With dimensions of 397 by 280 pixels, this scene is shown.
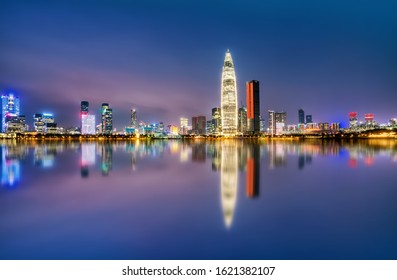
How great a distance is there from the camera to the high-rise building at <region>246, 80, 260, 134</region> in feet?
539

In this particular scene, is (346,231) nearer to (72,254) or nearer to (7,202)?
(72,254)

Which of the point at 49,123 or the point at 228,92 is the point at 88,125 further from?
the point at 228,92

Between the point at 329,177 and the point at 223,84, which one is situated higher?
the point at 223,84

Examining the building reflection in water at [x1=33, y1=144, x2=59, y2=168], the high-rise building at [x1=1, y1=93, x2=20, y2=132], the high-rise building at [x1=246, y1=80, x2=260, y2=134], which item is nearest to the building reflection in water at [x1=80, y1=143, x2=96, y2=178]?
the building reflection in water at [x1=33, y1=144, x2=59, y2=168]

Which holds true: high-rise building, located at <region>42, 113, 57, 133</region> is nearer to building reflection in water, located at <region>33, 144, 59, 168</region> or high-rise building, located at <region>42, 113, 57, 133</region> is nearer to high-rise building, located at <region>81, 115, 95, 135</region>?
high-rise building, located at <region>81, 115, 95, 135</region>

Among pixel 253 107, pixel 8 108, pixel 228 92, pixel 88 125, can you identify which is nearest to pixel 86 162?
pixel 228 92

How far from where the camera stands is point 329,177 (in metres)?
11.8

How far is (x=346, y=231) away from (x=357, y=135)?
126m

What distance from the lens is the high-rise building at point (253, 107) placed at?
164 metres

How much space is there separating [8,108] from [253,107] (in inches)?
4936

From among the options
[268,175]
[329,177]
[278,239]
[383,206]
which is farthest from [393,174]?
[278,239]

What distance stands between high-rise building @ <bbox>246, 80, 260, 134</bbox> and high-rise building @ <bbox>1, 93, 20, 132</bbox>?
11679 cm

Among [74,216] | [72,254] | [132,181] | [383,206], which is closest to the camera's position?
[72,254]

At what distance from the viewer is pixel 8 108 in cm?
13925
